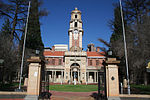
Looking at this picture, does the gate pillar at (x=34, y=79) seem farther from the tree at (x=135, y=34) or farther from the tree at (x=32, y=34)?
the tree at (x=32, y=34)

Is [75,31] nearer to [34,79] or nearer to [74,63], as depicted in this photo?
[74,63]

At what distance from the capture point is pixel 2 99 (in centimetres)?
966

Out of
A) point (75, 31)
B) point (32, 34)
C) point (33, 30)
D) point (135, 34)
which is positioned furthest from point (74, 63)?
point (135, 34)

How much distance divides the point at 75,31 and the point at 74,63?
11.1 meters

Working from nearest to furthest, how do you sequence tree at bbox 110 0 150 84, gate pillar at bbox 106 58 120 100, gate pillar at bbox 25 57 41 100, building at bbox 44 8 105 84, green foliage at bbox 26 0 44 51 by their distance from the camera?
1. gate pillar at bbox 106 58 120 100
2. gate pillar at bbox 25 57 41 100
3. tree at bbox 110 0 150 84
4. green foliage at bbox 26 0 44 51
5. building at bbox 44 8 105 84

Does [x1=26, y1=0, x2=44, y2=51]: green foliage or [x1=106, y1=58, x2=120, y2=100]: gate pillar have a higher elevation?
[x1=26, y1=0, x2=44, y2=51]: green foliage

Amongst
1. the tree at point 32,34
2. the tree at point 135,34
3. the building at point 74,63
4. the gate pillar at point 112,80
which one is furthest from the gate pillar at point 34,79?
the building at point 74,63

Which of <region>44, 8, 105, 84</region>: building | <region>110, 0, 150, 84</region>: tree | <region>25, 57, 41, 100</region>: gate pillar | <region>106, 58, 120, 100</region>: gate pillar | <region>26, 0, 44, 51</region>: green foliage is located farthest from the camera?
<region>44, 8, 105, 84</region>: building

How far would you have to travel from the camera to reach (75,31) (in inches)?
1829

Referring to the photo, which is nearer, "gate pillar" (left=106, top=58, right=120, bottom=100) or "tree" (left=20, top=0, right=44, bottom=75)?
"gate pillar" (left=106, top=58, right=120, bottom=100)

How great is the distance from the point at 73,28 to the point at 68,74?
15.5 meters

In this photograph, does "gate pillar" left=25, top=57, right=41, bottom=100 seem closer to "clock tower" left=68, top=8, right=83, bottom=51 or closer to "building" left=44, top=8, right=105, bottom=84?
"building" left=44, top=8, right=105, bottom=84

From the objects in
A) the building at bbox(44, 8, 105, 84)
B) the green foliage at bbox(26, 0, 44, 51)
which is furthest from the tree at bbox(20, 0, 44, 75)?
the building at bbox(44, 8, 105, 84)

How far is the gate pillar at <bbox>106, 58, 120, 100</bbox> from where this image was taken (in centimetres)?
942
